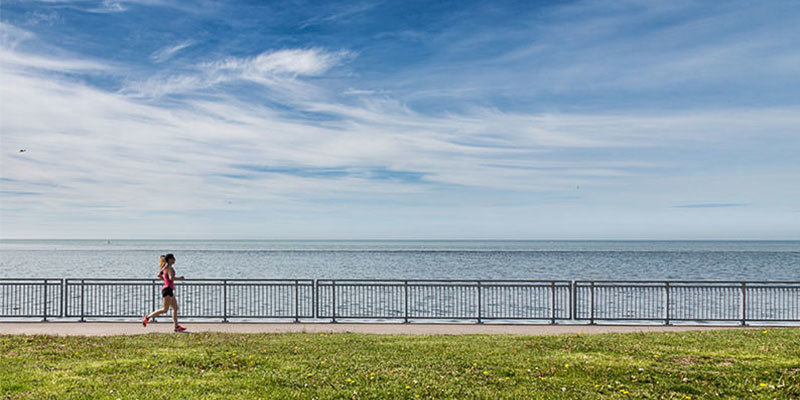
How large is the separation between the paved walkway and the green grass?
1.73m

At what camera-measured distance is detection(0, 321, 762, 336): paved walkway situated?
45.6ft

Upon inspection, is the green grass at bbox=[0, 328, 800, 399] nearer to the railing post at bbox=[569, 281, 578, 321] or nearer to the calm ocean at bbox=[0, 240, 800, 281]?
the railing post at bbox=[569, 281, 578, 321]

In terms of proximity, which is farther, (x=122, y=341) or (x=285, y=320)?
(x=285, y=320)

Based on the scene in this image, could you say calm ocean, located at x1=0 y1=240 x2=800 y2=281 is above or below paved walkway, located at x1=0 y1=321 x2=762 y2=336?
below

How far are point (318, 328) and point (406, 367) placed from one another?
5684 mm

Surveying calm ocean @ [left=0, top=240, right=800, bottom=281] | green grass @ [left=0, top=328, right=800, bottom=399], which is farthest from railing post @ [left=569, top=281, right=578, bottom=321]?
calm ocean @ [left=0, top=240, right=800, bottom=281]

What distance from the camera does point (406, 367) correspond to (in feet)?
30.4

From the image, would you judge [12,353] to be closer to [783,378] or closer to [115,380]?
[115,380]

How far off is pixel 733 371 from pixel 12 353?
1165 centimetres

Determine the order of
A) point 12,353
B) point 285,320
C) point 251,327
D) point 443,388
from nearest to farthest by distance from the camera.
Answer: point 443,388
point 12,353
point 251,327
point 285,320

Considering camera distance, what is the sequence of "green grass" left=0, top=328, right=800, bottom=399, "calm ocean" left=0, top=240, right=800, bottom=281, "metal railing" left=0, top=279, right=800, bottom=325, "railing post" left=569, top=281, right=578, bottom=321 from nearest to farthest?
"green grass" left=0, top=328, right=800, bottom=399 → "railing post" left=569, top=281, right=578, bottom=321 → "metal railing" left=0, top=279, right=800, bottom=325 → "calm ocean" left=0, top=240, right=800, bottom=281

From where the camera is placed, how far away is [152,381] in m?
8.45

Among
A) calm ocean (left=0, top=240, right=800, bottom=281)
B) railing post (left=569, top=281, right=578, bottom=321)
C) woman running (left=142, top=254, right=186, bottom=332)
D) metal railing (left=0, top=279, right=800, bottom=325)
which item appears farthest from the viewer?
calm ocean (left=0, top=240, right=800, bottom=281)

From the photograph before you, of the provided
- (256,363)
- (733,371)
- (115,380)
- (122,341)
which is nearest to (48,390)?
(115,380)
